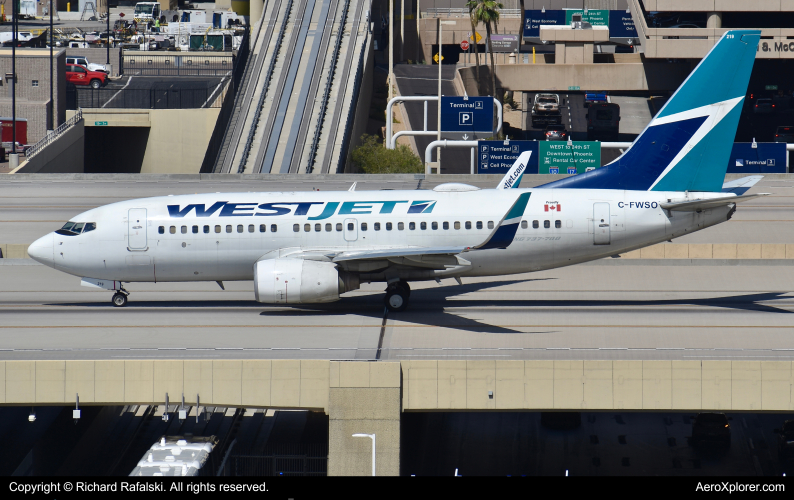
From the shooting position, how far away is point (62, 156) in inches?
2913

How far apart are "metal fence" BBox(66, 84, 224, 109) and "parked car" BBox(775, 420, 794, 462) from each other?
5995cm

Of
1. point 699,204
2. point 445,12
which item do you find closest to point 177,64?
point 445,12

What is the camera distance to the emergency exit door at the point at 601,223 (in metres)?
32.0

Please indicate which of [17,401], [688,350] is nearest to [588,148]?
[688,350]

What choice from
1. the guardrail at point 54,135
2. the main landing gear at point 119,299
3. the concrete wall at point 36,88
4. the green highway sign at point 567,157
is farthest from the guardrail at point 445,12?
the main landing gear at point 119,299

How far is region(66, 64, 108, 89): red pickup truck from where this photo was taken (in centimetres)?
9012

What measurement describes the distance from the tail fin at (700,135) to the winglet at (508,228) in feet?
15.5

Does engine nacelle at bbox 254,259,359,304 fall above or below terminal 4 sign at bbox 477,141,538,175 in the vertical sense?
below

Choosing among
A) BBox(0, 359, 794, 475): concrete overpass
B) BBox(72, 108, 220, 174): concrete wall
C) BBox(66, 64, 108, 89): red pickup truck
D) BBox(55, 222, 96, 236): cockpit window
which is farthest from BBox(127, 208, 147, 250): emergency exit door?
BBox(66, 64, 108, 89): red pickup truck

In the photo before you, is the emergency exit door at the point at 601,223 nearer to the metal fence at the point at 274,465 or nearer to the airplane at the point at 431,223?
the airplane at the point at 431,223

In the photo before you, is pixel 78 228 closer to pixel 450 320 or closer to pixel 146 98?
pixel 450 320

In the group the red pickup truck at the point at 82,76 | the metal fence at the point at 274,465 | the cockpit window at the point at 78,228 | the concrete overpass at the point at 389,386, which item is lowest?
the metal fence at the point at 274,465

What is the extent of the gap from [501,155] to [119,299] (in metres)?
29.2

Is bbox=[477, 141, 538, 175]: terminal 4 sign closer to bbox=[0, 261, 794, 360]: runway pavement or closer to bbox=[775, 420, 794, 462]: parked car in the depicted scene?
bbox=[0, 261, 794, 360]: runway pavement
